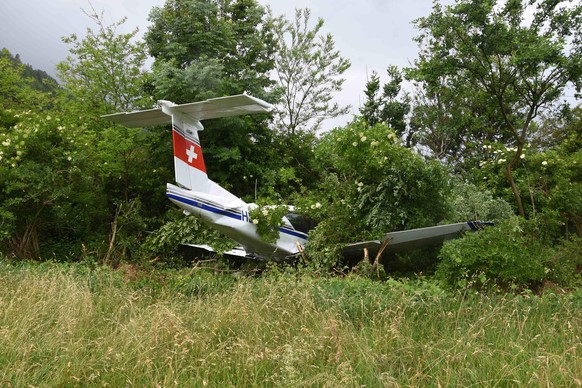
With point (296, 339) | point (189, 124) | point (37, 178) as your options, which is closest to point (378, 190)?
point (189, 124)

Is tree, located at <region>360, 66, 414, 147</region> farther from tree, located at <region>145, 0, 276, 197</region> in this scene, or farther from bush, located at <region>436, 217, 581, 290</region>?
bush, located at <region>436, 217, 581, 290</region>

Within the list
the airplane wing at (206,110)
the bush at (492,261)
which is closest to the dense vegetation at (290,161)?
the bush at (492,261)

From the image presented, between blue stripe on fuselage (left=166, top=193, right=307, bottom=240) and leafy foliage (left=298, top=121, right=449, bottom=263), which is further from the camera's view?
blue stripe on fuselage (left=166, top=193, right=307, bottom=240)

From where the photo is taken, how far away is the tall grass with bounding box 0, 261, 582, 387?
277 cm

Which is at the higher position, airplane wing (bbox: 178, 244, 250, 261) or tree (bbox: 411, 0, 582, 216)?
tree (bbox: 411, 0, 582, 216)

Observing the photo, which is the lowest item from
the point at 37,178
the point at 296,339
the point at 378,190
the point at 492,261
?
the point at 296,339

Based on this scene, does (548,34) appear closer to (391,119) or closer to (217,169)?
(217,169)

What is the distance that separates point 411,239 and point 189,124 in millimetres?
4384

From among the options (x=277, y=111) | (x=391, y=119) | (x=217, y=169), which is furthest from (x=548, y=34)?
(x=391, y=119)

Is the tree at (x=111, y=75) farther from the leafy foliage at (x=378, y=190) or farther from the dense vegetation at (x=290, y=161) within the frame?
the leafy foliage at (x=378, y=190)

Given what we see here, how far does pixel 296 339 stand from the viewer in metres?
3.14

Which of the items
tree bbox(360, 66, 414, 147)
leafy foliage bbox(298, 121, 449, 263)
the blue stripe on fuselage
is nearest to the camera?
A: leafy foliage bbox(298, 121, 449, 263)

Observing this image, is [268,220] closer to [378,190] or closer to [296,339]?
[378,190]

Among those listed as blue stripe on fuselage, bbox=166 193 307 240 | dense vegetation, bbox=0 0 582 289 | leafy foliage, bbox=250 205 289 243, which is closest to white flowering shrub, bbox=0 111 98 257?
dense vegetation, bbox=0 0 582 289
